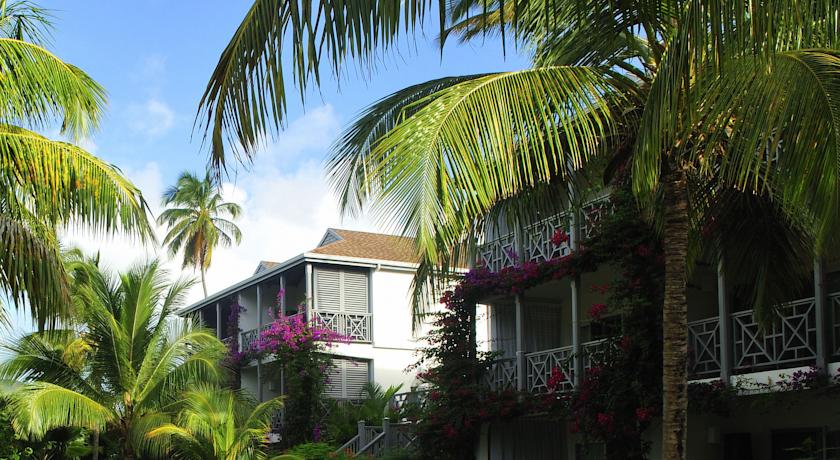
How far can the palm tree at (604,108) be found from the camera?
5.49 m

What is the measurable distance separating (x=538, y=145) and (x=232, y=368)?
25.7 m

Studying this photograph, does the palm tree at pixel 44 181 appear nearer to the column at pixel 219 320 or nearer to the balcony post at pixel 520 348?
the balcony post at pixel 520 348

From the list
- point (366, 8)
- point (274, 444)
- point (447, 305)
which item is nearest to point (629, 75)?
point (366, 8)

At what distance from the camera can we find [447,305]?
2138 centimetres

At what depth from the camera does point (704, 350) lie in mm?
16281

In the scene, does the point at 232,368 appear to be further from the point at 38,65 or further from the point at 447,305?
the point at 38,65

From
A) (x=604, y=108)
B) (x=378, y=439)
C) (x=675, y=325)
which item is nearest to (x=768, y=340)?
(x=675, y=325)

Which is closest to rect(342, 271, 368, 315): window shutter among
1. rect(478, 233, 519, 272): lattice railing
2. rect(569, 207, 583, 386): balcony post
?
rect(478, 233, 519, 272): lattice railing

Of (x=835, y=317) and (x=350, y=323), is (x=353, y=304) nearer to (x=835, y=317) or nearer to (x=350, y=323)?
(x=350, y=323)

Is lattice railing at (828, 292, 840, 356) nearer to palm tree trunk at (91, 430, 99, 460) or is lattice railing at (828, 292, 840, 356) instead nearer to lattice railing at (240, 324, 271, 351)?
palm tree trunk at (91, 430, 99, 460)

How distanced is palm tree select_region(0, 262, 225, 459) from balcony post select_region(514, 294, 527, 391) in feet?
23.9

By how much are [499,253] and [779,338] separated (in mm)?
7030

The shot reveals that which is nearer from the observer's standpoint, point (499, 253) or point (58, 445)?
point (499, 253)

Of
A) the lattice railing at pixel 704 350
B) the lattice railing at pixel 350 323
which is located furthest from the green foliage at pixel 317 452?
the lattice railing at pixel 704 350
